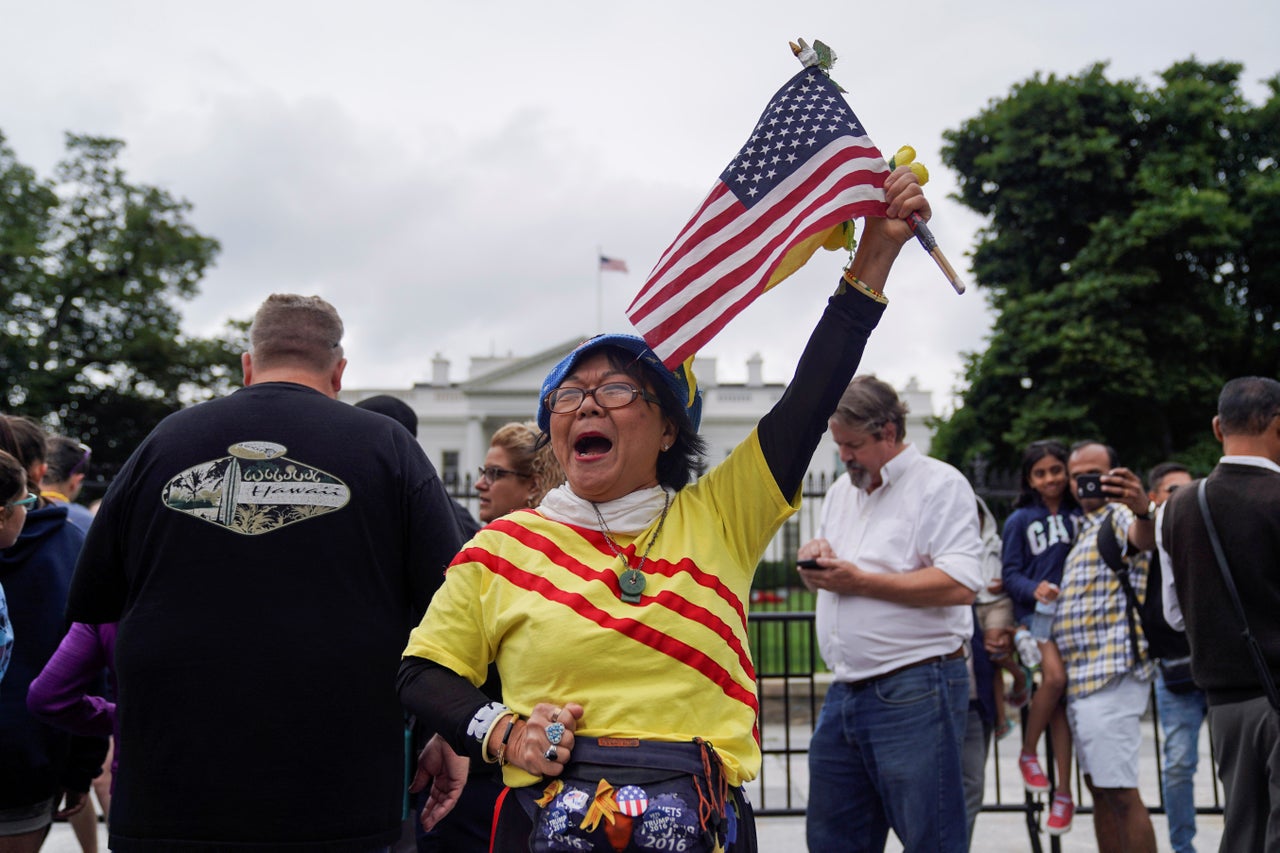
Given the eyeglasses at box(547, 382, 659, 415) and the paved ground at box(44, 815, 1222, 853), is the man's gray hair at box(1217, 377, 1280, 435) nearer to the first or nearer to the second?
the eyeglasses at box(547, 382, 659, 415)

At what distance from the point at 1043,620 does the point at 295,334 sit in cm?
386

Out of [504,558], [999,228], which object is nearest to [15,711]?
[504,558]

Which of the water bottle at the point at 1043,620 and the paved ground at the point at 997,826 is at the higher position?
the water bottle at the point at 1043,620

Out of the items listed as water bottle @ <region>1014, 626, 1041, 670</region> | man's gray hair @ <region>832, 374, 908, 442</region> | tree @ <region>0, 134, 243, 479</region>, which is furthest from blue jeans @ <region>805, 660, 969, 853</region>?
tree @ <region>0, 134, 243, 479</region>

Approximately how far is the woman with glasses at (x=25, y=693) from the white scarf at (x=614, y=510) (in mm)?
2078

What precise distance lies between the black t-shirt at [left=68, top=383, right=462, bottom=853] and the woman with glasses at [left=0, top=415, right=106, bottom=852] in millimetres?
985

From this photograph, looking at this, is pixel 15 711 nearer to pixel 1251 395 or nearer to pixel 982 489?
pixel 1251 395

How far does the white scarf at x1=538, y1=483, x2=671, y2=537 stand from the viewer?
204 cm

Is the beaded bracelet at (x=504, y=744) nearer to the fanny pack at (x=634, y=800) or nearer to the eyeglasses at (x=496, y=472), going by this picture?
the fanny pack at (x=634, y=800)

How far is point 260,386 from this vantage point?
2.73 m

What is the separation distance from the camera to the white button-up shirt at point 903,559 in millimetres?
3680

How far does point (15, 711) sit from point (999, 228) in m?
25.9

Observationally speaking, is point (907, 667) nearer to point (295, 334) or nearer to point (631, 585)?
point (631, 585)

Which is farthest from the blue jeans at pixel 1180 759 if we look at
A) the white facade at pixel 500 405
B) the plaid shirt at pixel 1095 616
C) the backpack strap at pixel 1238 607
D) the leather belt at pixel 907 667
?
the white facade at pixel 500 405
